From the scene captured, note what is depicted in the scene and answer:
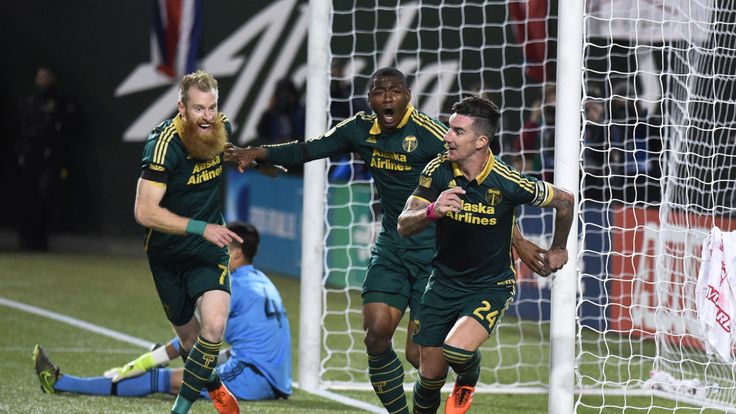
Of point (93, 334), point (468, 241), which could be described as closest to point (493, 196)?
point (468, 241)

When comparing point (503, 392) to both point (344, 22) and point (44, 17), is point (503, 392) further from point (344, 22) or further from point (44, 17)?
point (44, 17)

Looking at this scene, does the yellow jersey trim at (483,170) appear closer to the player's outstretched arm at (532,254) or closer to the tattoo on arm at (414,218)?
the tattoo on arm at (414,218)

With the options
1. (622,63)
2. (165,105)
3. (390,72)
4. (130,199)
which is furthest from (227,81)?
(390,72)

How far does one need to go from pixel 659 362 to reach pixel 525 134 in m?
3.72

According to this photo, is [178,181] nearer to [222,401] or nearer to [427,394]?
[222,401]

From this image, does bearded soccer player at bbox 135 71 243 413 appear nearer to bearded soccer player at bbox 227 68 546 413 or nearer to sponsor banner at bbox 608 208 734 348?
bearded soccer player at bbox 227 68 546 413

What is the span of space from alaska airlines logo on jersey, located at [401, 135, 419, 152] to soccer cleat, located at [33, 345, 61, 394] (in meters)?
2.56

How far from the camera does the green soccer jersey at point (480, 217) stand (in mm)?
6203

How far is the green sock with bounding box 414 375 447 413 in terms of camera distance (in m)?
6.52

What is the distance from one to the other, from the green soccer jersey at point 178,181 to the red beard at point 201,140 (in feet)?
0.13

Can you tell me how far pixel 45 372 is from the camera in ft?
25.7

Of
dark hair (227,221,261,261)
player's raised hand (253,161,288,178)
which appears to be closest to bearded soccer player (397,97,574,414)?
player's raised hand (253,161,288,178)

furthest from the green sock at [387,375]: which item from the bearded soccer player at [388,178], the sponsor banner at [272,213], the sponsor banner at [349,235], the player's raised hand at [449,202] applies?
the sponsor banner at [272,213]

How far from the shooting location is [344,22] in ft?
52.2
